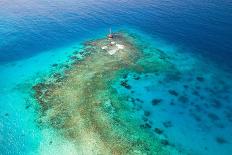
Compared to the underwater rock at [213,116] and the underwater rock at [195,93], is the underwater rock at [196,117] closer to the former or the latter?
the underwater rock at [213,116]

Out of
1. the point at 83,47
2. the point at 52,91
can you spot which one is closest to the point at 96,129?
the point at 52,91

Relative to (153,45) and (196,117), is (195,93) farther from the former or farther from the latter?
(153,45)

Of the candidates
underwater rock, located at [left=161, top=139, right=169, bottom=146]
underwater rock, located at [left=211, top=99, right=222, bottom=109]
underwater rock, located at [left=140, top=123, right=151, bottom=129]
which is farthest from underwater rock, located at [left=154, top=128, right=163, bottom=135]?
underwater rock, located at [left=211, top=99, right=222, bottom=109]

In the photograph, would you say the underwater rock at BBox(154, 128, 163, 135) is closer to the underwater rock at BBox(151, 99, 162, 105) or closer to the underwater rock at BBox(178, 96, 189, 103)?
the underwater rock at BBox(151, 99, 162, 105)

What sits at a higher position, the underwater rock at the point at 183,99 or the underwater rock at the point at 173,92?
the underwater rock at the point at 183,99

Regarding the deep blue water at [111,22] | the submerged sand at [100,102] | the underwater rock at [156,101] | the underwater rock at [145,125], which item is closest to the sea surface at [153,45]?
the deep blue water at [111,22]
